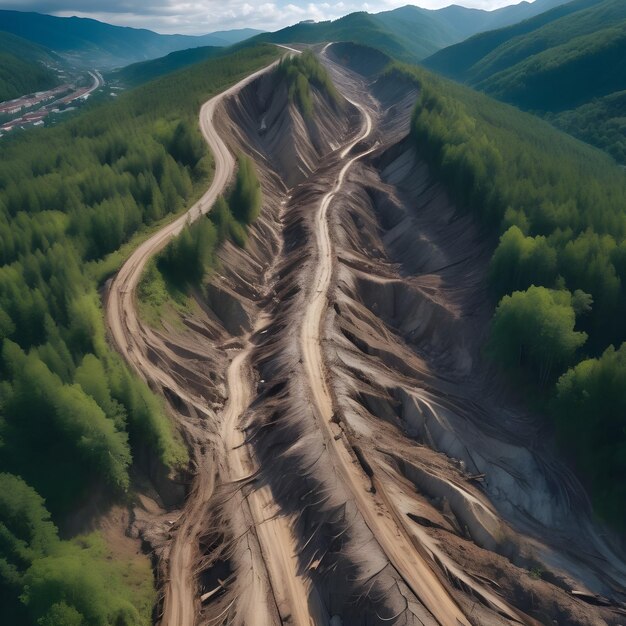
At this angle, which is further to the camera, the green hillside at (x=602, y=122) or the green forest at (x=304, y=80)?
the green hillside at (x=602, y=122)

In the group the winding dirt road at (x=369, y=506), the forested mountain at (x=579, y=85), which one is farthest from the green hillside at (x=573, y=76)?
the winding dirt road at (x=369, y=506)

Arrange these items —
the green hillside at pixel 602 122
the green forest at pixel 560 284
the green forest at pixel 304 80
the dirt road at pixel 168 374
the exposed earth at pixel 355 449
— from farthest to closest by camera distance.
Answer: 1. the green hillside at pixel 602 122
2. the green forest at pixel 304 80
3. the green forest at pixel 560 284
4. the dirt road at pixel 168 374
5. the exposed earth at pixel 355 449

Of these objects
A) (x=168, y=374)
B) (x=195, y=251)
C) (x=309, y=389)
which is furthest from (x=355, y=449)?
(x=195, y=251)

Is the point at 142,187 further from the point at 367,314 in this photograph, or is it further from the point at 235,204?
the point at 367,314

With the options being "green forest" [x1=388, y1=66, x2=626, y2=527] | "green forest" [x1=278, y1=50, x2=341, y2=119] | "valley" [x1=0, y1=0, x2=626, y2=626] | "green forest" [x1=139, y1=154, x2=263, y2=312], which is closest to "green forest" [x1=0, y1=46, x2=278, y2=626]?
"valley" [x1=0, y1=0, x2=626, y2=626]

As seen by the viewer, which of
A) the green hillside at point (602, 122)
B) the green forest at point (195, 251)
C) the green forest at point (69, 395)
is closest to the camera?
the green forest at point (69, 395)

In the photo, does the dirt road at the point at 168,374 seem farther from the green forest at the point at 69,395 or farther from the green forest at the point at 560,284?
the green forest at the point at 560,284

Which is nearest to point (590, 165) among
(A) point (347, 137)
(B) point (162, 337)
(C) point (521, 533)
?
(A) point (347, 137)

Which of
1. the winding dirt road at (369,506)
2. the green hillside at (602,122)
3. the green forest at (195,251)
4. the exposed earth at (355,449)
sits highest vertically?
the green forest at (195,251)
